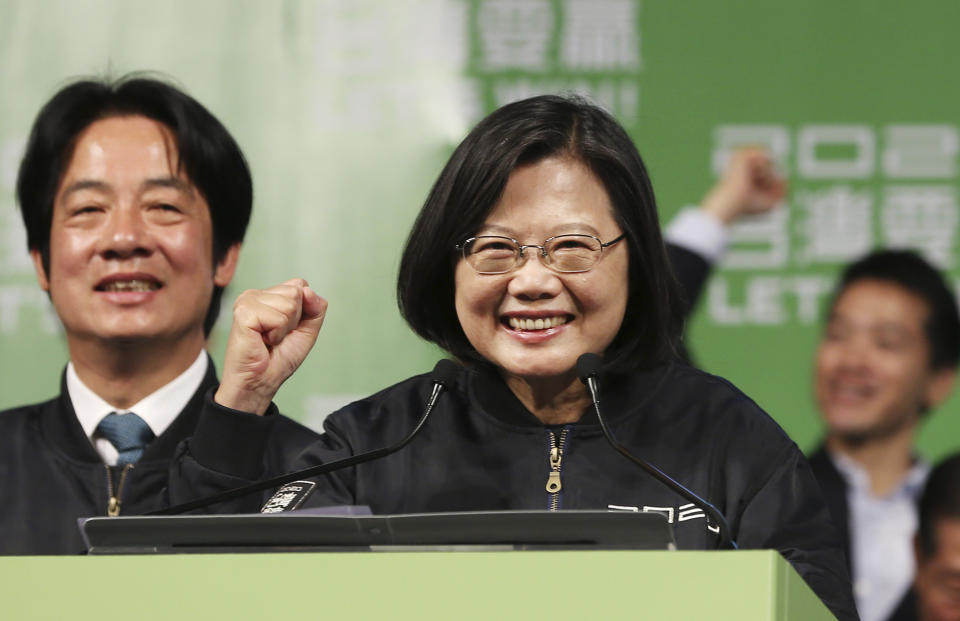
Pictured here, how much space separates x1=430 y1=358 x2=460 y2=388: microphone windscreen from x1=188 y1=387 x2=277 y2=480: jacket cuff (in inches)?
16.3

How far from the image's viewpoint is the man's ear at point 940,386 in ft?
9.45

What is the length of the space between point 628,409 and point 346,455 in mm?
375

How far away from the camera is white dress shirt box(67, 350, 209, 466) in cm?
241

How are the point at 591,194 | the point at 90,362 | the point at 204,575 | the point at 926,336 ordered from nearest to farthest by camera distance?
1. the point at 204,575
2. the point at 591,194
3. the point at 90,362
4. the point at 926,336

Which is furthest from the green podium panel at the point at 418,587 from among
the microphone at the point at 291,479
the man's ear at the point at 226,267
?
the man's ear at the point at 226,267

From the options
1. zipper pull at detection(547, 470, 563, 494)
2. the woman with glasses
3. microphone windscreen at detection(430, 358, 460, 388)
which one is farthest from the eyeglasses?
zipper pull at detection(547, 470, 563, 494)

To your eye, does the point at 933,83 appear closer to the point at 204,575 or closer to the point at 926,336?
the point at 926,336

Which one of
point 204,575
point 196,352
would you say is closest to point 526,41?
point 196,352

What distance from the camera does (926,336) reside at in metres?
2.90

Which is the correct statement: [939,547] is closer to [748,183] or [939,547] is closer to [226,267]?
[748,183]

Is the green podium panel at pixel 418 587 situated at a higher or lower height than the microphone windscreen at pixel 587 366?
lower

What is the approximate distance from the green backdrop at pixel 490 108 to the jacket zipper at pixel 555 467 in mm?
1177

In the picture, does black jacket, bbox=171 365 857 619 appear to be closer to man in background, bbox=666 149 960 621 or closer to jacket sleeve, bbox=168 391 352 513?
jacket sleeve, bbox=168 391 352 513

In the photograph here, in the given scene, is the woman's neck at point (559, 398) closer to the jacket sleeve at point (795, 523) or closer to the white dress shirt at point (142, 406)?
the jacket sleeve at point (795, 523)
